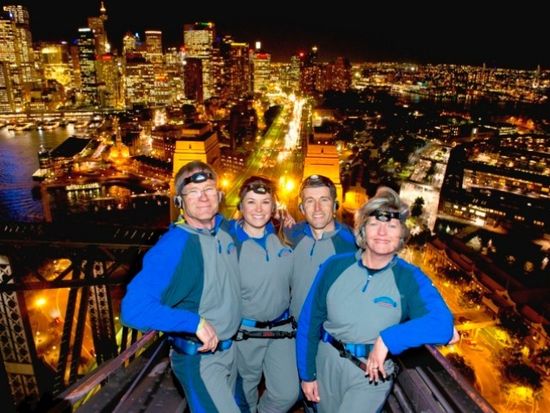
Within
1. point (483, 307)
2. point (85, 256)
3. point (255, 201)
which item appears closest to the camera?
point (255, 201)

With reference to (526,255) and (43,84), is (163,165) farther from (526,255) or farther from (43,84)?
(43,84)

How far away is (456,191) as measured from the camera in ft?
74.7

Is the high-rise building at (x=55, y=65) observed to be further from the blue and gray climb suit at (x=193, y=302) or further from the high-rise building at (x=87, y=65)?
the blue and gray climb suit at (x=193, y=302)

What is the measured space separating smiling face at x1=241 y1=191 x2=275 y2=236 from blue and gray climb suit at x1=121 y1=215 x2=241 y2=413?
0.75 ft

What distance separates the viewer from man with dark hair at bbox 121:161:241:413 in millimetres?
1420

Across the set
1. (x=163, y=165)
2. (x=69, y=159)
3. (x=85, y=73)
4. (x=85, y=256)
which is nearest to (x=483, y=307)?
(x=85, y=256)

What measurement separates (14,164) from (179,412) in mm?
40289

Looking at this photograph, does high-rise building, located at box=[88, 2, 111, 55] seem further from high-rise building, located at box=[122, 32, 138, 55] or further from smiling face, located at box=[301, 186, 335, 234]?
smiling face, located at box=[301, 186, 335, 234]

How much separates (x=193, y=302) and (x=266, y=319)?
0.48 metres

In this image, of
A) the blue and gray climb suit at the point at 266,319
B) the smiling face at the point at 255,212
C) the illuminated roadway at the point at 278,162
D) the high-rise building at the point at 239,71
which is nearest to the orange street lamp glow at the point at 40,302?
the illuminated roadway at the point at 278,162

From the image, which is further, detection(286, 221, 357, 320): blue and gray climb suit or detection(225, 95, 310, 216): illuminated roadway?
detection(225, 95, 310, 216): illuminated roadway

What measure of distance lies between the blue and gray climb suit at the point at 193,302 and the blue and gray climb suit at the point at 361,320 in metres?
0.33

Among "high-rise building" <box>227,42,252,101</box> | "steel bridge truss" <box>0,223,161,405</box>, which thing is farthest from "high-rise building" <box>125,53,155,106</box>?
"steel bridge truss" <box>0,223,161,405</box>

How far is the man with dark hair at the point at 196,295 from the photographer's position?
55.9 inches
